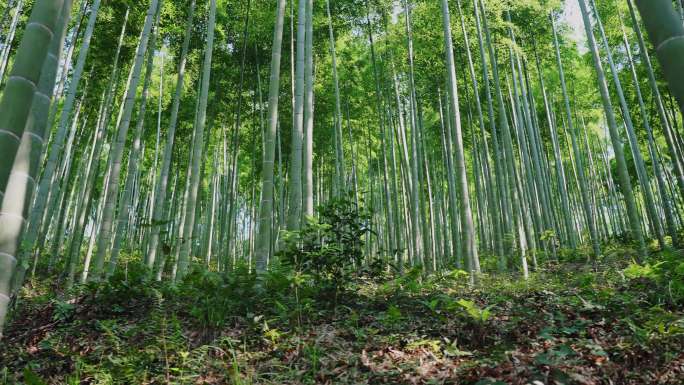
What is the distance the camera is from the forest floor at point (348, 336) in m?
2.16

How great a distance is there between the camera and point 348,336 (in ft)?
9.62

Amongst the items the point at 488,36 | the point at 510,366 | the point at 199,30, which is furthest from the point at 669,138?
the point at 199,30

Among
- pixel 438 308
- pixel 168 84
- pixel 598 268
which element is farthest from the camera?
pixel 168 84

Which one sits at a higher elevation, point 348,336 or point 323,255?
point 323,255

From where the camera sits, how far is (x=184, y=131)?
459 inches

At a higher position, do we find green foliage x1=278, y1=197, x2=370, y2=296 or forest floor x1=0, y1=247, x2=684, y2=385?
green foliage x1=278, y1=197, x2=370, y2=296

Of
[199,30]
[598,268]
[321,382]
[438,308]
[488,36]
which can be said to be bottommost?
[321,382]

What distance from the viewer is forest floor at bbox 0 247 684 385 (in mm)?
2164

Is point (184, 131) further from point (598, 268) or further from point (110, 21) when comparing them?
point (598, 268)

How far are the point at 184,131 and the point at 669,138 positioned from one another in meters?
10.7

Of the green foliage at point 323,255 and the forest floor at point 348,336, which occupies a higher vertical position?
the green foliage at point 323,255

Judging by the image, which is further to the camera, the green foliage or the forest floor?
the green foliage

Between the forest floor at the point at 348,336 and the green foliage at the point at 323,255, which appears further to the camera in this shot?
the green foliage at the point at 323,255

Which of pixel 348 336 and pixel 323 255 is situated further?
pixel 323 255
